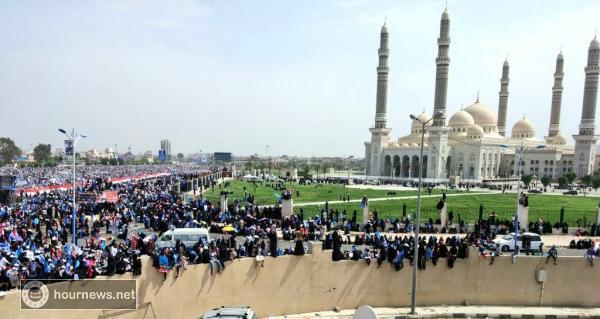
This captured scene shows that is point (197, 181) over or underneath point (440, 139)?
underneath

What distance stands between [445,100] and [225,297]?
6622cm

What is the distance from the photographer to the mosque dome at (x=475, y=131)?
83181 millimetres

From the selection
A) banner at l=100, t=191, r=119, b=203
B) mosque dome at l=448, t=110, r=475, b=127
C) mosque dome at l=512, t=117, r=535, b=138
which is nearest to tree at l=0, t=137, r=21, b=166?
banner at l=100, t=191, r=119, b=203

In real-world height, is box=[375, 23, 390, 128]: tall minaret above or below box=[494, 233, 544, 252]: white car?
above

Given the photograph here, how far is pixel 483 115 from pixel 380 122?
23804 millimetres

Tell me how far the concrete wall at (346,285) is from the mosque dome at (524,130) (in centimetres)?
8976

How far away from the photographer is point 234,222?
22.0m

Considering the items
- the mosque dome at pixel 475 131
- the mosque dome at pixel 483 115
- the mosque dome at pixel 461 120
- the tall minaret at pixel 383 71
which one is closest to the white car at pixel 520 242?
the tall minaret at pixel 383 71

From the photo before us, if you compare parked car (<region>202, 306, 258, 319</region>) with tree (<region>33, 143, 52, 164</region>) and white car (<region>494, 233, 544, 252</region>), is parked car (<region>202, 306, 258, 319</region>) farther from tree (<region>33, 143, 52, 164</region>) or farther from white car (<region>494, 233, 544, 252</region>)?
tree (<region>33, 143, 52, 164</region>)

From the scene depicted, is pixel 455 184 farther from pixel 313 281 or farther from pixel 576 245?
pixel 313 281

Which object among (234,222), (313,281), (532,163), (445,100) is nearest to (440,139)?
(445,100)

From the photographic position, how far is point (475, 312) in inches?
574

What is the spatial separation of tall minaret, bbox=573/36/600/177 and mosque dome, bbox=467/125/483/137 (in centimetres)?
1582

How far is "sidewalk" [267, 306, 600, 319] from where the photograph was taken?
1394 cm
